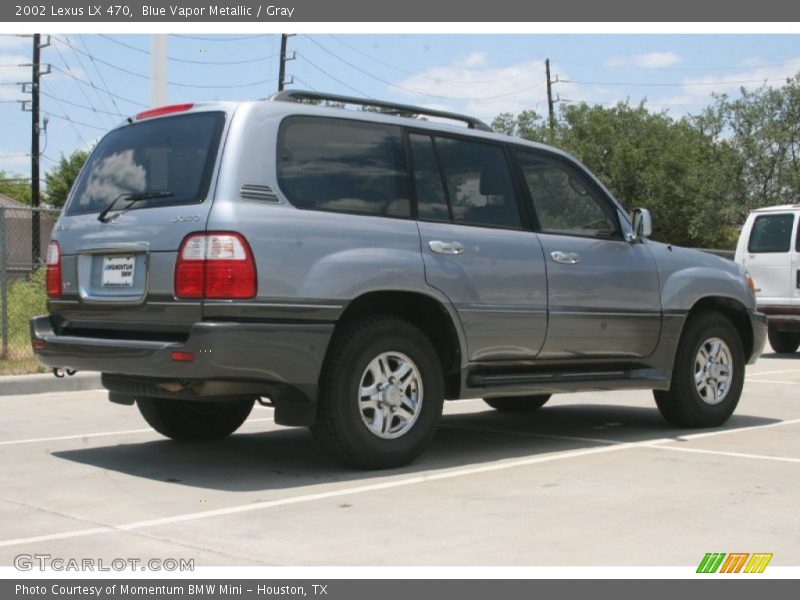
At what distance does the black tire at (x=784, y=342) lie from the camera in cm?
1625

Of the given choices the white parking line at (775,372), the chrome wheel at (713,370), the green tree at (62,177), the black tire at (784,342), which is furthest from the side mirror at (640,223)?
the green tree at (62,177)

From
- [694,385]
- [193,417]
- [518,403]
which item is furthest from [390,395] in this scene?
[518,403]

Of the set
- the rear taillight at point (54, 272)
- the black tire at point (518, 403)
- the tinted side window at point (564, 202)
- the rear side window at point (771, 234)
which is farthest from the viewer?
the rear side window at point (771, 234)

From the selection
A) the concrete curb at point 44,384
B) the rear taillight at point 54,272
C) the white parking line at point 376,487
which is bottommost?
the concrete curb at point 44,384

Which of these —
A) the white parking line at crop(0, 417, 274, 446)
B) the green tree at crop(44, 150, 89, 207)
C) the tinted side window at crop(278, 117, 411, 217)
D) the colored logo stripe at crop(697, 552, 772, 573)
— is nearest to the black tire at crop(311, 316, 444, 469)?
the tinted side window at crop(278, 117, 411, 217)

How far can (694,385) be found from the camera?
8.15 meters

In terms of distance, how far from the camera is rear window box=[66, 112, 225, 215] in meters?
6.05

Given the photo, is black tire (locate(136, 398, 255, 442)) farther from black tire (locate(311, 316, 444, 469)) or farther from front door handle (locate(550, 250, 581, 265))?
front door handle (locate(550, 250, 581, 265))

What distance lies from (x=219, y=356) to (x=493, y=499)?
→ 1.55m

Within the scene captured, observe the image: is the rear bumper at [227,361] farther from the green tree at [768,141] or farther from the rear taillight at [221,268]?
the green tree at [768,141]

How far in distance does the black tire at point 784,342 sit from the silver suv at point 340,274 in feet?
29.6

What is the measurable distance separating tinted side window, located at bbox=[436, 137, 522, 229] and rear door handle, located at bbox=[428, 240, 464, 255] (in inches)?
8.3
